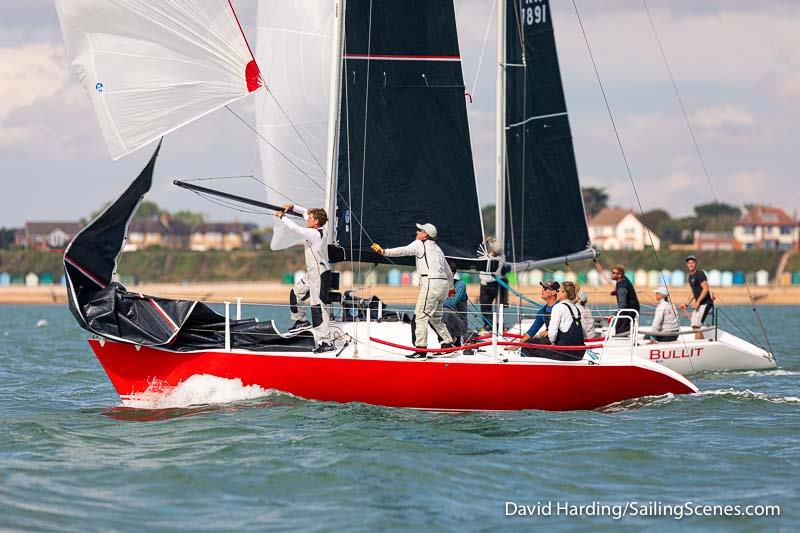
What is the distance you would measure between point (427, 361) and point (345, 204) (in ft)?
11.1

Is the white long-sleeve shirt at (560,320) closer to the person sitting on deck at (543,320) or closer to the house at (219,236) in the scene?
the person sitting on deck at (543,320)

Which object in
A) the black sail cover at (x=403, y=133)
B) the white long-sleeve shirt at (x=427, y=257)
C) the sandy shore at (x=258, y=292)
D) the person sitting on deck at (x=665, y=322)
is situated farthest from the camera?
the sandy shore at (x=258, y=292)

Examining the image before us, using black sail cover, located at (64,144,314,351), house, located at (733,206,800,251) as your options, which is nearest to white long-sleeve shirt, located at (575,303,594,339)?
black sail cover, located at (64,144,314,351)

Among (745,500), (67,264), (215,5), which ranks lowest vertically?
(745,500)

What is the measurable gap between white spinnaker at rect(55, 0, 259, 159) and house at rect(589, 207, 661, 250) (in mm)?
111977

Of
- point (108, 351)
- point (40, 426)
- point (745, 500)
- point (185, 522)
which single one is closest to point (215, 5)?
point (108, 351)

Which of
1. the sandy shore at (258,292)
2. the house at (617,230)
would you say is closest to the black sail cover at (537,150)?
the sandy shore at (258,292)

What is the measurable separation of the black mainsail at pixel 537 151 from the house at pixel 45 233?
126850mm

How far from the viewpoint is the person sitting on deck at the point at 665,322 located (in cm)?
2019

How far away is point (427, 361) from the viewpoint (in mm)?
13609

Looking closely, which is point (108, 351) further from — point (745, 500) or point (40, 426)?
point (745, 500)

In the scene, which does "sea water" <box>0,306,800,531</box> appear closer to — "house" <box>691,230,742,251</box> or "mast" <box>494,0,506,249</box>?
"mast" <box>494,0,506,249</box>

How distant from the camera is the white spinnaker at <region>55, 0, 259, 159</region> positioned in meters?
13.9

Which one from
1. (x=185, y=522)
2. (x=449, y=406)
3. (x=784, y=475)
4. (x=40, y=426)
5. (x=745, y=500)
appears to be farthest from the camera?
(x=449, y=406)
